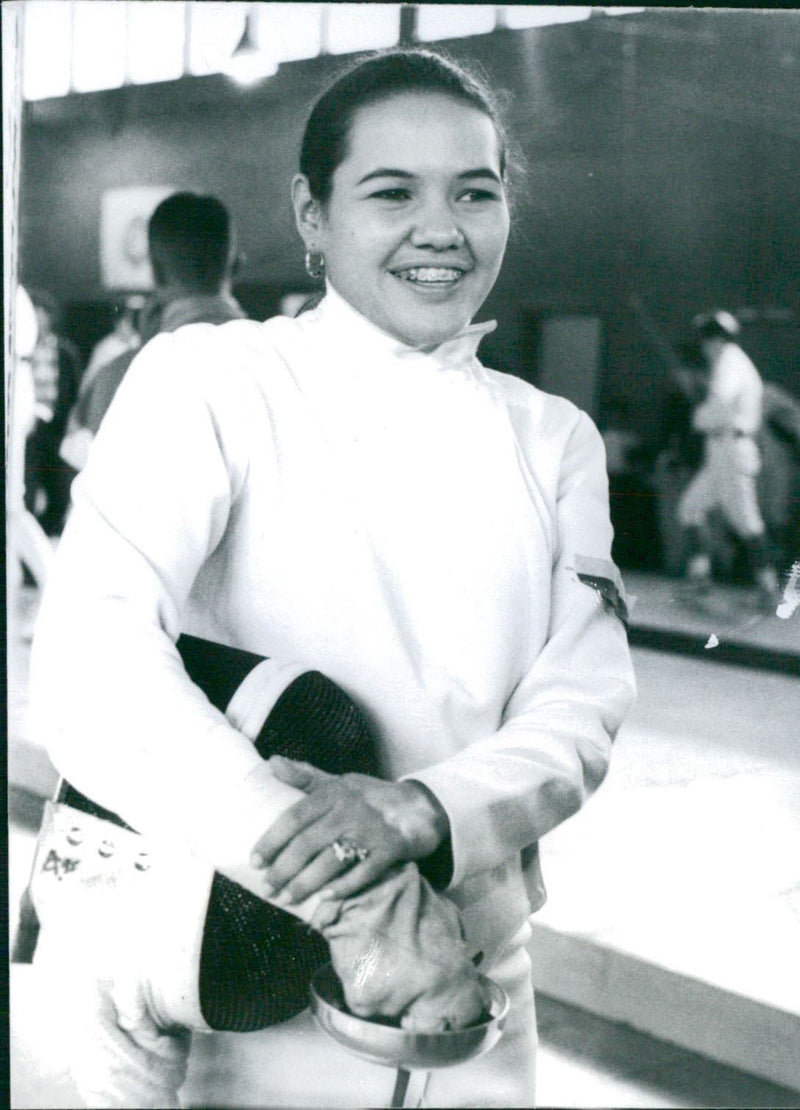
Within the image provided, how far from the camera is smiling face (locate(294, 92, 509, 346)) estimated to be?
4.56 ft

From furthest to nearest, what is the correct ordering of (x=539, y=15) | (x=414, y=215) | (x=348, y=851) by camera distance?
(x=539, y=15)
(x=414, y=215)
(x=348, y=851)

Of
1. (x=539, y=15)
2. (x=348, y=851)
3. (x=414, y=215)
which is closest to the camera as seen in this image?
(x=348, y=851)

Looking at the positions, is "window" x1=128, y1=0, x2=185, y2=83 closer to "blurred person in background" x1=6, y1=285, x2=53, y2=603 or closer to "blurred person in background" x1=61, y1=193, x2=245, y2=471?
"blurred person in background" x1=61, y1=193, x2=245, y2=471

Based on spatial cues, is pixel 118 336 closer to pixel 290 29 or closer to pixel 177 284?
pixel 177 284

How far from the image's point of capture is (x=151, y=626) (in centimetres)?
128

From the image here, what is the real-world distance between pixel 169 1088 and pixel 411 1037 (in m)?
0.37

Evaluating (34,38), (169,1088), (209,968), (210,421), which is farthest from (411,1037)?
(34,38)

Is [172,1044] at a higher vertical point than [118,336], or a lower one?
lower

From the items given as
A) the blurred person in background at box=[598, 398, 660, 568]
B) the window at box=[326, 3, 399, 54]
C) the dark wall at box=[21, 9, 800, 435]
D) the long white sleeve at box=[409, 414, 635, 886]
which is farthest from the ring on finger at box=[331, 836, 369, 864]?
the window at box=[326, 3, 399, 54]

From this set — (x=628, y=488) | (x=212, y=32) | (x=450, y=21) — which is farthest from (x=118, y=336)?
(x=628, y=488)

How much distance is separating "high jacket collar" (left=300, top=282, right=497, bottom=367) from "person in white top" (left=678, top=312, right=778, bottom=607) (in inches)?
12.2

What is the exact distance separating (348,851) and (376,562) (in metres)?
0.35

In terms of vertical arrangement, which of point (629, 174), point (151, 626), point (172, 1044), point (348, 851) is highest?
point (629, 174)

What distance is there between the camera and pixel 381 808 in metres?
1.26
